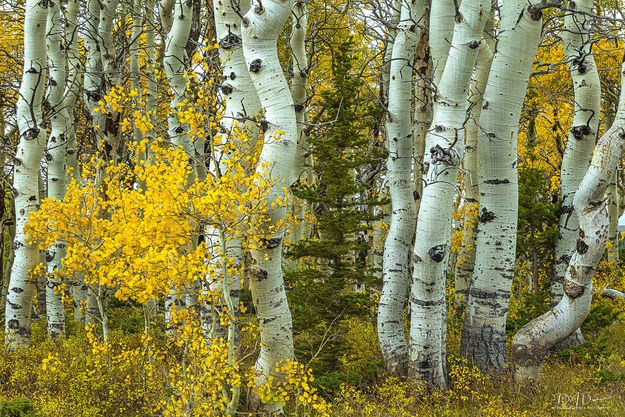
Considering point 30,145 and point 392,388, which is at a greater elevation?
point 30,145

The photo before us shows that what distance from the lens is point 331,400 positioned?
5.48m

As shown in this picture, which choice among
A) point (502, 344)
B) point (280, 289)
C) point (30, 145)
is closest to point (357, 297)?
point (502, 344)

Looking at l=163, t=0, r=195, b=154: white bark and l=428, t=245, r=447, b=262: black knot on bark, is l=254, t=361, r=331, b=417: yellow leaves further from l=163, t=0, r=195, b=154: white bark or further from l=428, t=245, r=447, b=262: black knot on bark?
l=163, t=0, r=195, b=154: white bark

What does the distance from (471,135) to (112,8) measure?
19.5 feet

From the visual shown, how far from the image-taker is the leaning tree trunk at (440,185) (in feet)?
15.2

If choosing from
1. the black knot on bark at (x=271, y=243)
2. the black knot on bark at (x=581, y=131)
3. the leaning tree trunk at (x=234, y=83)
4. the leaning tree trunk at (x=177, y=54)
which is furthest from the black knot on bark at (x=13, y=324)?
the black knot on bark at (x=581, y=131)

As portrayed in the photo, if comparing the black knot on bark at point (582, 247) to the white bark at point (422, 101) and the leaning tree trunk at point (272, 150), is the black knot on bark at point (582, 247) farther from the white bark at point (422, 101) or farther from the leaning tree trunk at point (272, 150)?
the leaning tree trunk at point (272, 150)

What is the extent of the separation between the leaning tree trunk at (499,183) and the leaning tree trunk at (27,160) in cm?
557

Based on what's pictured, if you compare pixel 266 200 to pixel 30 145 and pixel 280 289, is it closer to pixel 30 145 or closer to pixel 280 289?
pixel 280 289

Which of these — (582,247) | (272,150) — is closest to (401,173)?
(582,247)

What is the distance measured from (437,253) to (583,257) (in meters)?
1.32

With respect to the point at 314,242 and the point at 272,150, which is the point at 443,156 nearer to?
the point at 272,150

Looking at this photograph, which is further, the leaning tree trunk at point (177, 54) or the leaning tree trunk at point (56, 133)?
the leaning tree trunk at point (56, 133)

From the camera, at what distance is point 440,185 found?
4.73 m
